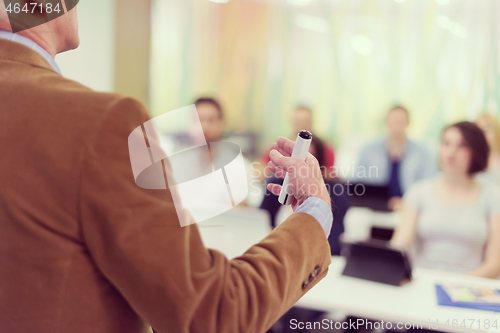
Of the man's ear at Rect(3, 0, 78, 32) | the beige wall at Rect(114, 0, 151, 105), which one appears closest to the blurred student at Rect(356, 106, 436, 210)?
the beige wall at Rect(114, 0, 151, 105)

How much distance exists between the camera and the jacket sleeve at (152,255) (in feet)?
1.65

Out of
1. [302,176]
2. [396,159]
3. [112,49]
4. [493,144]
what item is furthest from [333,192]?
[112,49]

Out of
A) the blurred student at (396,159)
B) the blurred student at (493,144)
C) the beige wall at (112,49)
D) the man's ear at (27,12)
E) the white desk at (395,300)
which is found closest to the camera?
the man's ear at (27,12)

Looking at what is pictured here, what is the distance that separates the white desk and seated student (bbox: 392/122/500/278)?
0.29 meters

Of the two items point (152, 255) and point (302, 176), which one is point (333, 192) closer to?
point (302, 176)

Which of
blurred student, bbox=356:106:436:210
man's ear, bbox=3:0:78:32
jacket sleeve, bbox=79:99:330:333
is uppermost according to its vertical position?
man's ear, bbox=3:0:78:32

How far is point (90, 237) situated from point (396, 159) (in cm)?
389

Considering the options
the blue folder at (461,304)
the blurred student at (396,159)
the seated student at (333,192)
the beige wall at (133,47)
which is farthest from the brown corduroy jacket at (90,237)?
the beige wall at (133,47)

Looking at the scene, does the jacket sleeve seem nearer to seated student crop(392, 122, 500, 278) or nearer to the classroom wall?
seated student crop(392, 122, 500, 278)

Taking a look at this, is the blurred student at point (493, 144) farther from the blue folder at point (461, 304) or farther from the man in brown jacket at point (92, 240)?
the man in brown jacket at point (92, 240)

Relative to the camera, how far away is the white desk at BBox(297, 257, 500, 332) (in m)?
1.47

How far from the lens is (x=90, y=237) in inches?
20.3

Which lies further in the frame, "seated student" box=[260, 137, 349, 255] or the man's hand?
"seated student" box=[260, 137, 349, 255]

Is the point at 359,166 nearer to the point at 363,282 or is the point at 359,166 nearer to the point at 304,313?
the point at 304,313
